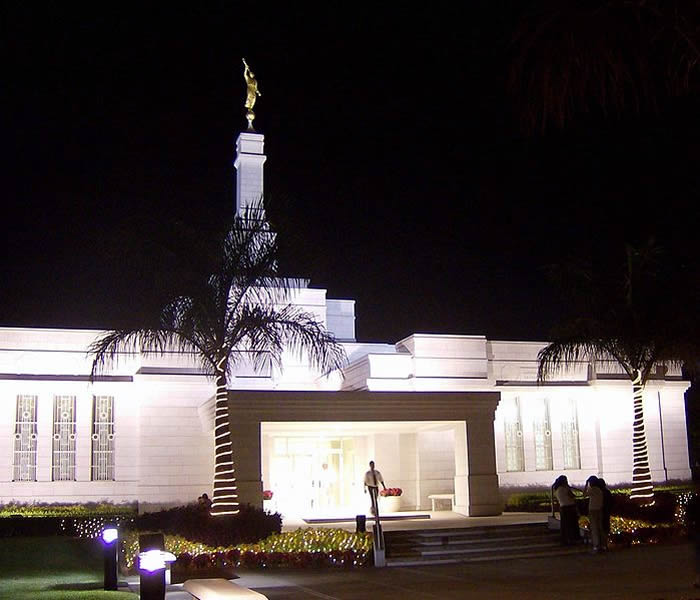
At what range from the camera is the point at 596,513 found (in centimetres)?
1955

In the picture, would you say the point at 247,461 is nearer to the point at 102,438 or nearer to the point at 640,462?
the point at 102,438

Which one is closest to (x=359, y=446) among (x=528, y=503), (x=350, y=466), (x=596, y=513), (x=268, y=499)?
(x=350, y=466)

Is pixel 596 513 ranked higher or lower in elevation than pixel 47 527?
higher

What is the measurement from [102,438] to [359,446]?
26.3ft

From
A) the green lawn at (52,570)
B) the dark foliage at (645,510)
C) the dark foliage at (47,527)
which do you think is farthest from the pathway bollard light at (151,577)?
the dark foliage at (645,510)

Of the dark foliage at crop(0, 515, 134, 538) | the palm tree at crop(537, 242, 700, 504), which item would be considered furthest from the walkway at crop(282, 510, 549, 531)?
the dark foliage at crop(0, 515, 134, 538)

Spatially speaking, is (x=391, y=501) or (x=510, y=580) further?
(x=391, y=501)

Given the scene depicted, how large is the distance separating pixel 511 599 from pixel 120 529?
10.8 meters

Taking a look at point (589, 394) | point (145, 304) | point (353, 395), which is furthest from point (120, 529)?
point (589, 394)

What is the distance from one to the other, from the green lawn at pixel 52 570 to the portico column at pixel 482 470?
32.9 ft

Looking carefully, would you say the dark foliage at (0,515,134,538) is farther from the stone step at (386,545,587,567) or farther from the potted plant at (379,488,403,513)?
the stone step at (386,545,587,567)

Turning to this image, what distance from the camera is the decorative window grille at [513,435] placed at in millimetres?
30125

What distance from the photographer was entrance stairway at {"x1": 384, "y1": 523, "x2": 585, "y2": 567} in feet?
63.5

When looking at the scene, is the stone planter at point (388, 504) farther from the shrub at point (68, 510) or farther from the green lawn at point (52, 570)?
the green lawn at point (52, 570)
